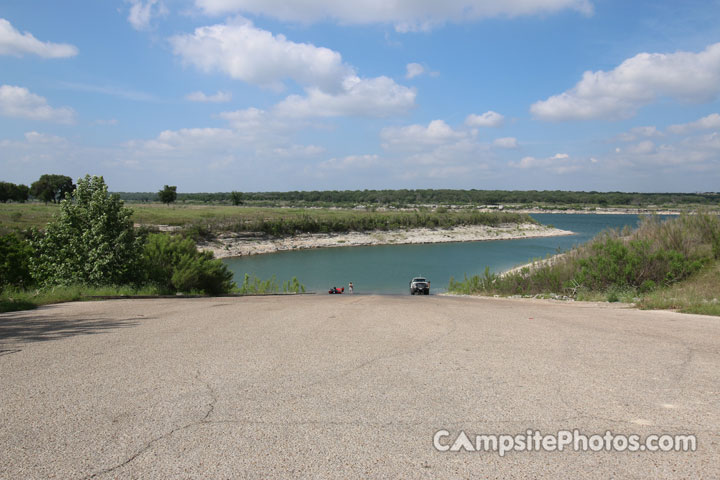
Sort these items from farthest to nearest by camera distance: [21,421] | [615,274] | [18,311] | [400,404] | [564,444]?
[615,274] → [18,311] → [400,404] → [21,421] → [564,444]

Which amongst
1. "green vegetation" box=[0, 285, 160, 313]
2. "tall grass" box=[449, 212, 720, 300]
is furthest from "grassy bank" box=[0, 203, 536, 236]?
"tall grass" box=[449, 212, 720, 300]

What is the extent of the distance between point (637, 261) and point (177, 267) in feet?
56.9

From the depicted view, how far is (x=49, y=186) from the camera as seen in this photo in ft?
382

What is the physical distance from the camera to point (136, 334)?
753cm

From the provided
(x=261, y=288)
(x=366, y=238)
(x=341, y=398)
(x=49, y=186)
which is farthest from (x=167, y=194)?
(x=341, y=398)

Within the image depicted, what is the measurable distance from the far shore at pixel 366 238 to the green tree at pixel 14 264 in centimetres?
3378

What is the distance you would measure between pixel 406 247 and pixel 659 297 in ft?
210

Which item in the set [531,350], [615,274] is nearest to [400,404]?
[531,350]

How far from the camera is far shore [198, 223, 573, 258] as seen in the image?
6577 cm

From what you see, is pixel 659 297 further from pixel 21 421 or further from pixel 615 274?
pixel 21 421

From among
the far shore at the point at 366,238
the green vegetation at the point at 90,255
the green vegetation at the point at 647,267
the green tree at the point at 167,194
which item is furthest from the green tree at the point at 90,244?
the green tree at the point at 167,194

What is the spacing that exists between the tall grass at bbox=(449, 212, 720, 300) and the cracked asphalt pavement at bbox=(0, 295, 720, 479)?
24.0ft

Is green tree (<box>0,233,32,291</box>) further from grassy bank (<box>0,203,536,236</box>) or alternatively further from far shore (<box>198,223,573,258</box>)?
grassy bank (<box>0,203,536,236</box>)

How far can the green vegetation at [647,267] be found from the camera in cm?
1292
